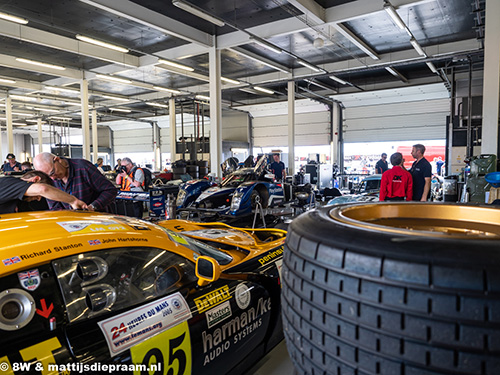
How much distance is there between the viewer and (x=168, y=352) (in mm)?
1763

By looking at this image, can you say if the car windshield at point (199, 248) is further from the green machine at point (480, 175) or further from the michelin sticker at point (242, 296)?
the green machine at point (480, 175)

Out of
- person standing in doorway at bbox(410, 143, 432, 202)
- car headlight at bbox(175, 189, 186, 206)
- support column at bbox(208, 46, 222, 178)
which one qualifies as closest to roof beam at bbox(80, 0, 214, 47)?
support column at bbox(208, 46, 222, 178)

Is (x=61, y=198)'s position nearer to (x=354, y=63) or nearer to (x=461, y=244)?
(x=461, y=244)

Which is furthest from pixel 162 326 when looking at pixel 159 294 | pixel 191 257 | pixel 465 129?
pixel 465 129

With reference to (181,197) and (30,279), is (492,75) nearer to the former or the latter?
(181,197)

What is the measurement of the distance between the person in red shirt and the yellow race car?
363 centimetres

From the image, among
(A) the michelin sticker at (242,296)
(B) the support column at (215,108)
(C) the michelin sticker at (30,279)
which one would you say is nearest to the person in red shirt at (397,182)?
(A) the michelin sticker at (242,296)

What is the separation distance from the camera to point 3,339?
1.38m

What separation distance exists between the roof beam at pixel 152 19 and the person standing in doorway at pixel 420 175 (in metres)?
8.00

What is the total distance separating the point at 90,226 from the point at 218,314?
88 cm

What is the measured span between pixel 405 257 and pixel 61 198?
3.16 m

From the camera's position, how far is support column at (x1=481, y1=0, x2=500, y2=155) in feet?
26.4

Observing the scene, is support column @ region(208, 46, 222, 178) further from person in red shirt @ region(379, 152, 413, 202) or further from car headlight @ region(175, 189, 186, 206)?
person in red shirt @ region(379, 152, 413, 202)

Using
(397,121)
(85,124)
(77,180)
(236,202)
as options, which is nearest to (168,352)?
(77,180)
